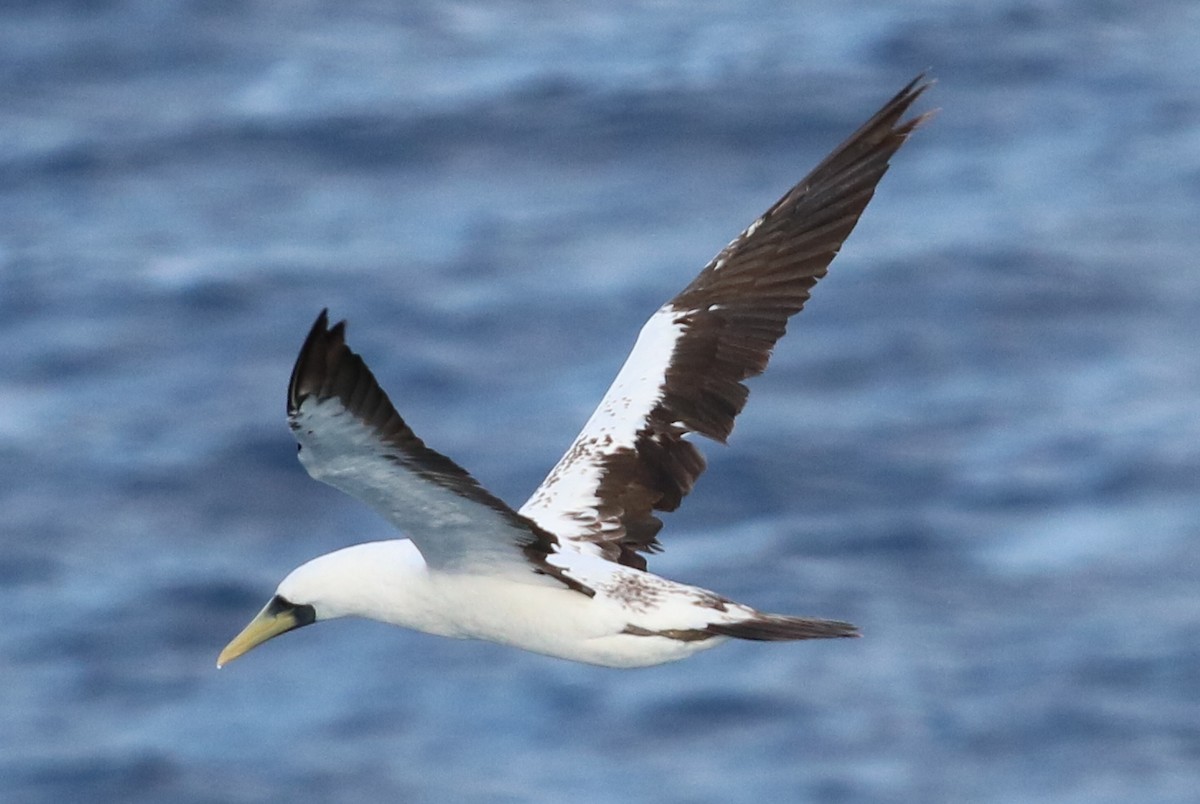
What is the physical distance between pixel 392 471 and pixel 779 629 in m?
1.77

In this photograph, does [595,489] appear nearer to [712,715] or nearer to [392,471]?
[392,471]

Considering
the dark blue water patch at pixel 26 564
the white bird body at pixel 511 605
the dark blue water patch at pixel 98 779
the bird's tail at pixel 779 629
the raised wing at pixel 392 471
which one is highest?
the dark blue water patch at pixel 26 564

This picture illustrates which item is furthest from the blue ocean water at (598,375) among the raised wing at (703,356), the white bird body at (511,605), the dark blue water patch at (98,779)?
the white bird body at (511,605)

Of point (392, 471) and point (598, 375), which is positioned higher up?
point (598, 375)

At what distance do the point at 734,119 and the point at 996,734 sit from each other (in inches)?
313

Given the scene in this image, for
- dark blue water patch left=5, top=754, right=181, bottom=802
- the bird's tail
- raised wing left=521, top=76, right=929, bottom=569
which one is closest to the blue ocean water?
dark blue water patch left=5, top=754, right=181, bottom=802

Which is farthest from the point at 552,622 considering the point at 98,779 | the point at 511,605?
the point at 98,779

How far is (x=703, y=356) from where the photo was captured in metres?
12.8

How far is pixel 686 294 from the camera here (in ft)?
43.1

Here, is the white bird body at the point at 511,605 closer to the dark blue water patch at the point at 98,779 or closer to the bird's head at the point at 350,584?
the bird's head at the point at 350,584

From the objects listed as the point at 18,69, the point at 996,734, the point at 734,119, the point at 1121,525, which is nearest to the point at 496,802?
the point at 996,734

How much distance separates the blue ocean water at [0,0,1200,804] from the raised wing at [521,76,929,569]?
6.65m

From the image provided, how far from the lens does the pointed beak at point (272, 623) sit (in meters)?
11.6

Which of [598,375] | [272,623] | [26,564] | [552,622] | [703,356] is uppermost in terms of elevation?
[598,375]
